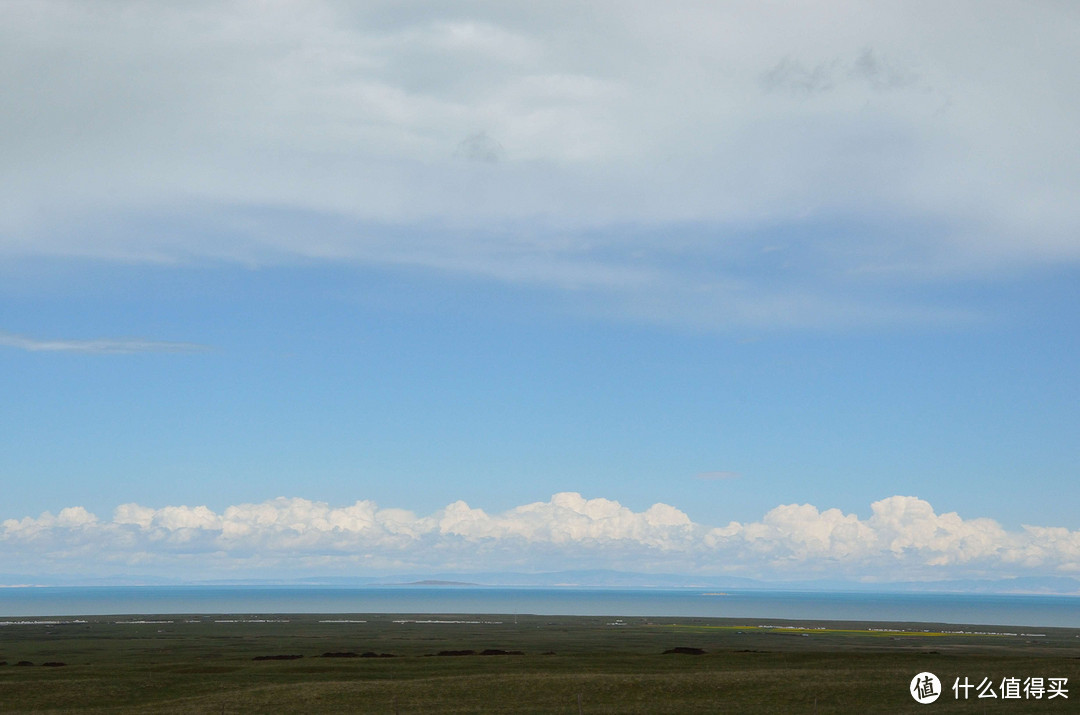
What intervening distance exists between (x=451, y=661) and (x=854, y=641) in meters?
62.9

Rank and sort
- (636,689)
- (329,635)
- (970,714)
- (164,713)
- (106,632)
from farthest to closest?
(106,632), (329,635), (636,689), (164,713), (970,714)

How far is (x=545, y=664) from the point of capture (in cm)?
7425

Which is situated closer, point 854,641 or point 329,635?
point 854,641

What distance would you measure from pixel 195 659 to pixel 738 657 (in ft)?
154

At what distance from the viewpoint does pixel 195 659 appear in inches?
3270

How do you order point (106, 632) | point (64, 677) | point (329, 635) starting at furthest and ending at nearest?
1. point (106, 632)
2. point (329, 635)
3. point (64, 677)

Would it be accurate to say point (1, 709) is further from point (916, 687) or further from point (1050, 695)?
point (1050, 695)

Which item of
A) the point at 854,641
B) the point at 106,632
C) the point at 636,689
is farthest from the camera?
the point at 106,632

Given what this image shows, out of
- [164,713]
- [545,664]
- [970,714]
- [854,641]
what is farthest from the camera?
[854,641]

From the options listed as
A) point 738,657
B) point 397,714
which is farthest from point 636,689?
point 738,657

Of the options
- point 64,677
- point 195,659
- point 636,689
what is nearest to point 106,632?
point 195,659

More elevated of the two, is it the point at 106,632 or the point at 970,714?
the point at 970,714

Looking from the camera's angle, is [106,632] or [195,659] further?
[106,632]

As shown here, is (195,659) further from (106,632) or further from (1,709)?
(106,632)
